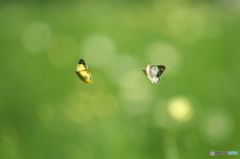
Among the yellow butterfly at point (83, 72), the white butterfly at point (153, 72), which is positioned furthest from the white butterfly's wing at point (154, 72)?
the yellow butterfly at point (83, 72)

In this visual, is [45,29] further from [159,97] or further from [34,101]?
[159,97]

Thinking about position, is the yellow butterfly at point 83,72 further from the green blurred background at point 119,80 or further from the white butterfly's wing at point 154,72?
the white butterfly's wing at point 154,72

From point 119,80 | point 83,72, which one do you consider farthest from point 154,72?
point 83,72

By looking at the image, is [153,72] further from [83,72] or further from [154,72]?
[83,72]

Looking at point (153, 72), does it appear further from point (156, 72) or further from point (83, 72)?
point (83, 72)

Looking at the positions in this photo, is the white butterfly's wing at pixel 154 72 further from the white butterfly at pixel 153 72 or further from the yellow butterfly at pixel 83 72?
the yellow butterfly at pixel 83 72
